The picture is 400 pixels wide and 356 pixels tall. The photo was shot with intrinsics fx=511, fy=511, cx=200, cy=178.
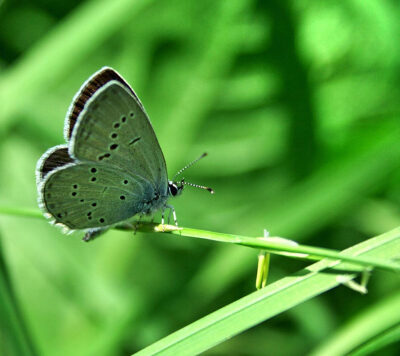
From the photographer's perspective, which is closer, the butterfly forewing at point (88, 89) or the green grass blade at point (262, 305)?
the green grass blade at point (262, 305)

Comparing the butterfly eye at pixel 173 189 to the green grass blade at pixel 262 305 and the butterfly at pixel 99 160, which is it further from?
the green grass blade at pixel 262 305

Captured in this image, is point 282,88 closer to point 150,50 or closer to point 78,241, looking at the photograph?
point 150,50

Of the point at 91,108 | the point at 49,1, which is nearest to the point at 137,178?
the point at 91,108

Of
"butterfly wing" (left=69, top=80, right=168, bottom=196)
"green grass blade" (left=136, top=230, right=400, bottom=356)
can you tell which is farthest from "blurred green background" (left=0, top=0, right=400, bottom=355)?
"green grass blade" (left=136, top=230, right=400, bottom=356)

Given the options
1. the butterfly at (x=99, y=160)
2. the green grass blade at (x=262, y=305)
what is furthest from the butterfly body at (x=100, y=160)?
the green grass blade at (x=262, y=305)

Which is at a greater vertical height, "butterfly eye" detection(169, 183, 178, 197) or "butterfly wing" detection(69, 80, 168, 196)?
"butterfly wing" detection(69, 80, 168, 196)

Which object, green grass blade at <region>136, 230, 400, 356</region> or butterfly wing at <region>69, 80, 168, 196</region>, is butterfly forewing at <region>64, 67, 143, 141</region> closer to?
butterfly wing at <region>69, 80, 168, 196</region>

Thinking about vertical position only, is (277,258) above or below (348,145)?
below
